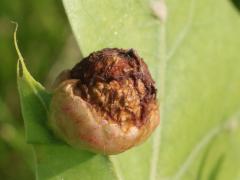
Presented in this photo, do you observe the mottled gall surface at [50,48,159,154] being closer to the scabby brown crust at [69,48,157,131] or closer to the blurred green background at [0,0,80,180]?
the scabby brown crust at [69,48,157,131]

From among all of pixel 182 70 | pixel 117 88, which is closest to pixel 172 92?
pixel 182 70

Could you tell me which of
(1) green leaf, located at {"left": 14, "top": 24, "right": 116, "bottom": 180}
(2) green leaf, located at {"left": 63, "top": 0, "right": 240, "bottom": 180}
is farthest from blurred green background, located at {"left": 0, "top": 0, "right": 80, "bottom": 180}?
(1) green leaf, located at {"left": 14, "top": 24, "right": 116, "bottom": 180}

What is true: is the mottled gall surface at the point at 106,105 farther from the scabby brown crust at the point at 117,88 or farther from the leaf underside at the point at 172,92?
the leaf underside at the point at 172,92

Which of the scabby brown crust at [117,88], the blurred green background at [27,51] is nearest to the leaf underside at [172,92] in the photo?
the scabby brown crust at [117,88]

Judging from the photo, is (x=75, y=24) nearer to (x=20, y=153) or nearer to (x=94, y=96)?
(x=94, y=96)

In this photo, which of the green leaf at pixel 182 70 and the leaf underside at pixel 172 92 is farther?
the green leaf at pixel 182 70

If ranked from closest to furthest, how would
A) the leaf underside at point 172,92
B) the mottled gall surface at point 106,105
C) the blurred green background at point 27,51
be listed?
the mottled gall surface at point 106,105, the leaf underside at point 172,92, the blurred green background at point 27,51

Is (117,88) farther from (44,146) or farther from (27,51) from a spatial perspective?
(27,51)
